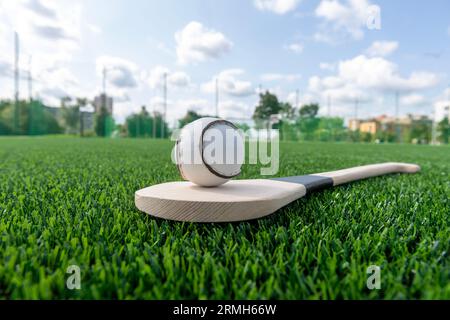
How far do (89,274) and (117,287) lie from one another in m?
0.11

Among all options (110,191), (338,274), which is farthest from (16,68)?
(338,274)

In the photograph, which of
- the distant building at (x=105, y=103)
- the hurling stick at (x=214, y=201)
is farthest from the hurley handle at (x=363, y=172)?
the distant building at (x=105, y=103)

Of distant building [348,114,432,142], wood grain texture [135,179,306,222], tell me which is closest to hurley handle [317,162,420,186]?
wood grain texture [135,179,306,222]

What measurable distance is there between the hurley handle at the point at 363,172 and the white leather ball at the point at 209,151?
0.93 meters

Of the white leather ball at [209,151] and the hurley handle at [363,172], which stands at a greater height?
Answer: the white leather ball at [209,151]

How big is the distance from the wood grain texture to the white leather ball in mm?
71

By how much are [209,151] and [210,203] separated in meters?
0.27

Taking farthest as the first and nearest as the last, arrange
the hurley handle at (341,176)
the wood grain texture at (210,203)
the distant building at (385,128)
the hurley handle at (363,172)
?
the distant building at (385,128), the hurley handle at (363,172), the hurley handle at (341,176), the wood grain texture at (210,203)

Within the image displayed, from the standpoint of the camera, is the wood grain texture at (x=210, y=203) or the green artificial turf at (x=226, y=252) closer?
the green artificial turf at (x=226, y=252)

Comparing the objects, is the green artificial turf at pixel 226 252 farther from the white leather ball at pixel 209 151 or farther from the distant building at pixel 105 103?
the distant building at pixel 105 103

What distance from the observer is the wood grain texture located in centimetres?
123

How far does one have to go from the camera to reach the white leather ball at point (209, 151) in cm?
141

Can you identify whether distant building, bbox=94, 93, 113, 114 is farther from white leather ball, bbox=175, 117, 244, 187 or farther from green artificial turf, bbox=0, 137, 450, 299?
white leather ball, bbox=175, 117, 244, 187

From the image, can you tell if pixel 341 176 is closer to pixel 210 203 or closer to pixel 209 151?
pixel 209 151
